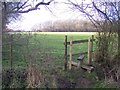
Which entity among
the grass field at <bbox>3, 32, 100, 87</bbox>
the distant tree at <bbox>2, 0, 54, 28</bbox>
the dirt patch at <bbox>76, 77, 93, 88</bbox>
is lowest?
the dirt patch at <bbox>76, 77, 93, 88</bbox>

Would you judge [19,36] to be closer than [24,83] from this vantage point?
No

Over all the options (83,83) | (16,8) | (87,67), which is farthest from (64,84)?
(16,8)

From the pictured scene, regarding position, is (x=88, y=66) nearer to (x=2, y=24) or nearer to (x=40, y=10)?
(x=40, y=10)

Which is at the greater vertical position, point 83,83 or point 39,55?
point 39,55

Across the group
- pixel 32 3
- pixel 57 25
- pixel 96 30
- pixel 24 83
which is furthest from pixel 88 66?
pixel 32 3

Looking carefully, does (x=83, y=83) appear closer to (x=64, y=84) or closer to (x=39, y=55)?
(x=64, y=84)

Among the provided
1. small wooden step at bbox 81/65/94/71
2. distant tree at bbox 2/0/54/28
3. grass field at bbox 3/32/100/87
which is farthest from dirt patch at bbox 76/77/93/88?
distant tree at bbox 2/0/54/28

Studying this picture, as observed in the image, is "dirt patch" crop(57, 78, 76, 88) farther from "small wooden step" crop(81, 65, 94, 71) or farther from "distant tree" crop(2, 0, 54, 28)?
"distant tree" crop(2, 0, 54, 28)

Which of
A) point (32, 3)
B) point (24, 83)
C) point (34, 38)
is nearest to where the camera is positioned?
point (24, 83)

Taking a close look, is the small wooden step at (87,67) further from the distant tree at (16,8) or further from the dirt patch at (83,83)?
the distant tree at (16,8)

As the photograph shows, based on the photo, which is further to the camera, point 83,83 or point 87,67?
point 87,67

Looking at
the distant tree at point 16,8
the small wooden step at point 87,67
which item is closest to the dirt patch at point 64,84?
the small wooden step at point 87,67

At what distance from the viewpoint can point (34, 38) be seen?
185 inches

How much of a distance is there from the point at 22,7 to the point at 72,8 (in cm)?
115
